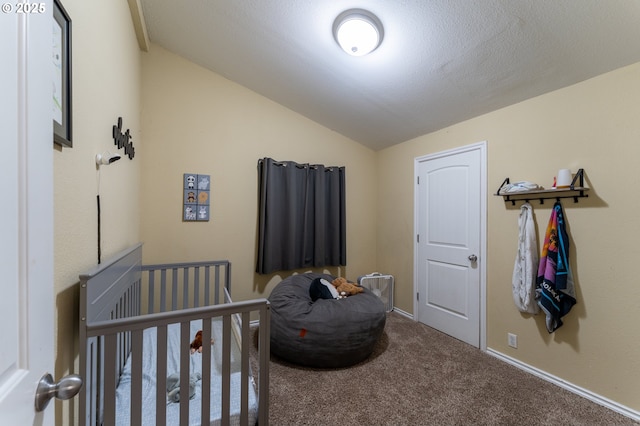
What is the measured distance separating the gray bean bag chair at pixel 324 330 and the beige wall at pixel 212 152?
3.19ft

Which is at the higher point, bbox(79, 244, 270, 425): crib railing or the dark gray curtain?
the dark gray curtain

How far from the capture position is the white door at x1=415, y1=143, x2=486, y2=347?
2.59 meters

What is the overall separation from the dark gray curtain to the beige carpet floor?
1.17m

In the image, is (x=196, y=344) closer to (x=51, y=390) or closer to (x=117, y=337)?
(x=117, y=337)

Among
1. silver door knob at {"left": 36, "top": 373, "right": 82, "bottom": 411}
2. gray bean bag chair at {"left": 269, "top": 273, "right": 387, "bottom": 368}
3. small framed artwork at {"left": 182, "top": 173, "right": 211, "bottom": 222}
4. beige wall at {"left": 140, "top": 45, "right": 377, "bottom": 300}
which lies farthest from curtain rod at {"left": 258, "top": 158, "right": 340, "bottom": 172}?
silver door knob at {"left": 36, "top": 373, "right": 82, "bottom": 411}

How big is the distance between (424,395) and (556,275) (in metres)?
1.25

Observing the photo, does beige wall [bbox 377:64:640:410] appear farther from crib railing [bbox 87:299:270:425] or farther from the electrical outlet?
crib railing [bbox 87:299:270:425]

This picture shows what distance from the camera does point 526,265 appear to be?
2121 mm

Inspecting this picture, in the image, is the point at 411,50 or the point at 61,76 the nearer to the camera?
the point at 61,76

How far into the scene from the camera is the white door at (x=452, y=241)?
102 inches

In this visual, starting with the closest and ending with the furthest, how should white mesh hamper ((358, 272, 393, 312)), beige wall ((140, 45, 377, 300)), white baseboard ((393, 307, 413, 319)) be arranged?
1. beige wall ((140, 45, 377, 300))
2. white baseboard ((393, 307, 413, 319))
3. white mesh hamper ((358, 272, 393, 312))

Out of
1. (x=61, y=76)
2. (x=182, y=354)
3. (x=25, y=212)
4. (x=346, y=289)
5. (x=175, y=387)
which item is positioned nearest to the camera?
(x=25, y=212)

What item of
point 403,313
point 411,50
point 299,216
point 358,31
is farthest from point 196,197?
point 403,313

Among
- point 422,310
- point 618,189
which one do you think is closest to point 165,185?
point 422,310
